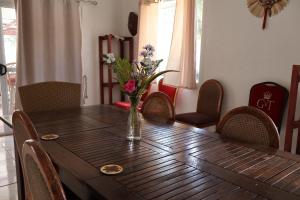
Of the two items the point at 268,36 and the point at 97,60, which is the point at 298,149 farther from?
the point at 97,60

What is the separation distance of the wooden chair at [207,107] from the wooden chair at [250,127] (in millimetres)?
1121

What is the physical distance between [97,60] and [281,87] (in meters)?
2.77

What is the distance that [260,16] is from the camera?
2637mm

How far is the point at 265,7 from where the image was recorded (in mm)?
2570

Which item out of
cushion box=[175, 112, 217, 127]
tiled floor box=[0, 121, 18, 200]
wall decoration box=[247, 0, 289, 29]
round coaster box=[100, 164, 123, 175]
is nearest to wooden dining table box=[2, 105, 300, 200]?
round coaster box=[100, 164, 123, 175]

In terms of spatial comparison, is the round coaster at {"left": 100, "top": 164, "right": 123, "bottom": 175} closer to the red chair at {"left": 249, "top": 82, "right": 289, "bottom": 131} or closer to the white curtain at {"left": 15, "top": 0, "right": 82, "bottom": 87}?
the red chair at {"left": 249, "top": 82, "right": 289, "bottom": 131}

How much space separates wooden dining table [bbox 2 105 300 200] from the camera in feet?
3.18

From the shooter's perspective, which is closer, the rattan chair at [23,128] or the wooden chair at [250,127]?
the rattan chair at [23,128]

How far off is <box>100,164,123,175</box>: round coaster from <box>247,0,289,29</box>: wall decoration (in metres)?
2.11

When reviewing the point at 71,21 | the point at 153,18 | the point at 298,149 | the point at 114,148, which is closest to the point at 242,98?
the point at 298,149

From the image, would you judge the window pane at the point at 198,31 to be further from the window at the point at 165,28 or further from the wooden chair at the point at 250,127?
the wooden chair at the point at 250,127

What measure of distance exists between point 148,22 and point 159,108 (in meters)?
1.93

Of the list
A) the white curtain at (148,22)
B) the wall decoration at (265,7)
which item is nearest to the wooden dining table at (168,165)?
the wall decoration at (265,7)

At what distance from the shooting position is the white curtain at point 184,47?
3.17 meters
